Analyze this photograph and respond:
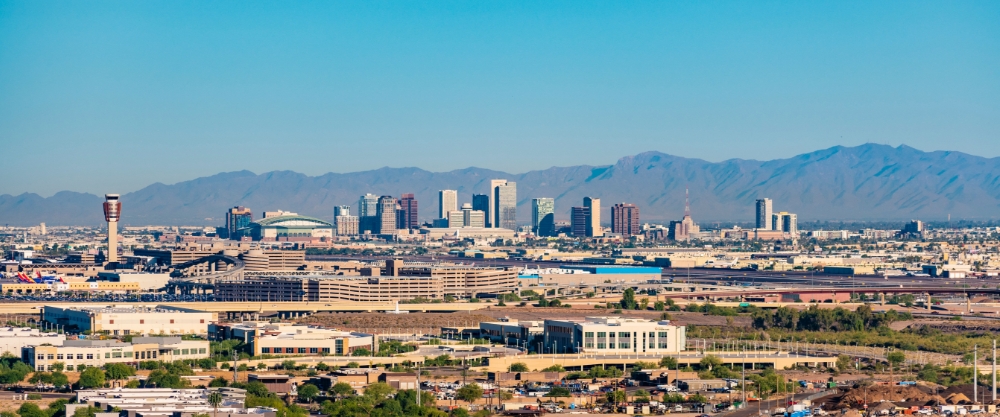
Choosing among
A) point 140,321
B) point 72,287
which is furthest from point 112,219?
point 140,321

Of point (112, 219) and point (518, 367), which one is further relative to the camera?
point (112, 219)

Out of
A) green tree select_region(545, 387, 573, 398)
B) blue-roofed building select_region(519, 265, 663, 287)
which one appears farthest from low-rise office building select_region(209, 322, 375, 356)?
blue-roofed building select_region(519, 265, 663, 287)

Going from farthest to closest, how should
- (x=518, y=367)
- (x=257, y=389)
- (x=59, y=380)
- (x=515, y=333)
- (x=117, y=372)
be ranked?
(x=515, y=333)
(x=518, y=367)
(x=117, y=372)
(x=59, y=380)
(x=257, y=389)

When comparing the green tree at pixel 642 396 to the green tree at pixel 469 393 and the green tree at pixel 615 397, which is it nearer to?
the green tree at pixel 615 397

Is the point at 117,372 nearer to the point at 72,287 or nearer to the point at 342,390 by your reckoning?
the point at 342,390

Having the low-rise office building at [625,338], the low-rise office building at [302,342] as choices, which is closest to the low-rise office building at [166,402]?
the low-rise office building at [302,342]

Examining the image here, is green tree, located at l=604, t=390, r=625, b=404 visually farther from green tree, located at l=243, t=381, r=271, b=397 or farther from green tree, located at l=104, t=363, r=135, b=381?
green tree, located at l=104, t=363, r=135, b=381

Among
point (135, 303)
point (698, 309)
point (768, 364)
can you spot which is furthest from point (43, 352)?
point (698, 309)

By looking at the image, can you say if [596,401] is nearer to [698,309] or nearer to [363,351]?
[363,351]
